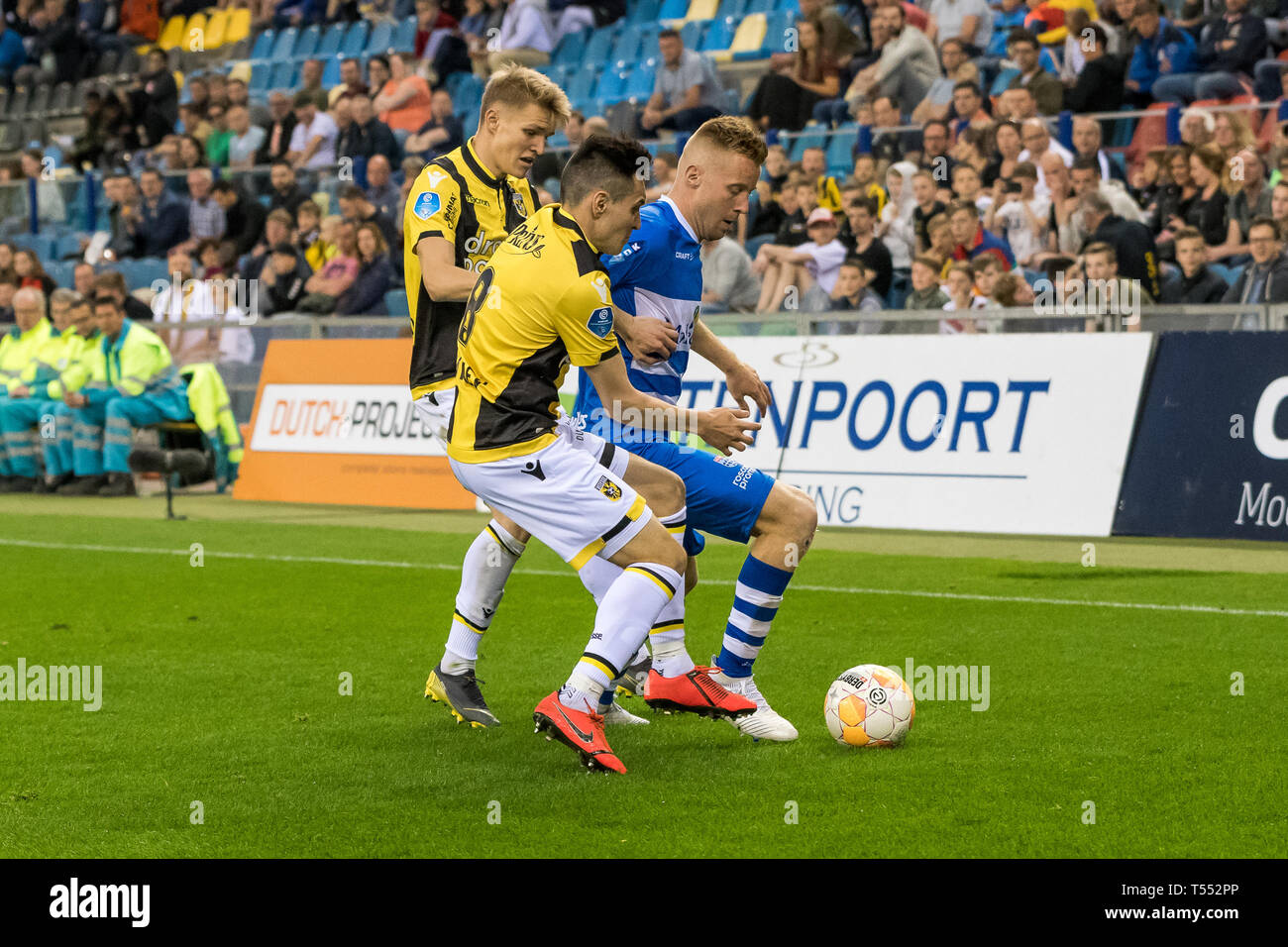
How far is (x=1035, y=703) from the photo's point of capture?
21.5ft

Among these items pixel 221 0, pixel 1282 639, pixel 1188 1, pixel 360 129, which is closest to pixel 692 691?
A: pixel 1282 639

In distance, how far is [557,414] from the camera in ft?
18.8

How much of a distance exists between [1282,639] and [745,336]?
6513 millimetres

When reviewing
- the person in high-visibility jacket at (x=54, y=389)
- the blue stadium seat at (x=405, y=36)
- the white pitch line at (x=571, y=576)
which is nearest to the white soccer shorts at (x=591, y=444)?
the white pitch line at (x=571, y=576)

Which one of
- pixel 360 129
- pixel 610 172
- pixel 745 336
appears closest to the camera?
pixel 610 172

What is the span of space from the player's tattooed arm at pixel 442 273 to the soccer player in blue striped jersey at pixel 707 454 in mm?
595

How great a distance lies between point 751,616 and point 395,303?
12769 mm

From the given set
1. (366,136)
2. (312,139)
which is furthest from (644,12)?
(312,139)

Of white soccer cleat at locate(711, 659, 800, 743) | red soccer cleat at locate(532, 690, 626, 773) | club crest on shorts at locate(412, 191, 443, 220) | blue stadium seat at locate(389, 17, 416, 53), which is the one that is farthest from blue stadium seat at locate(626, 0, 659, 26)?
red soccer cleat at locate(532, 690, 626, 773)

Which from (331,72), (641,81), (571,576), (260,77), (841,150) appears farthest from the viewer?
(260,77)

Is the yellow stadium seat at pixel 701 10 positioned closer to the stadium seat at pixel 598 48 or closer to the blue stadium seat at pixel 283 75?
the stadium seat at pixel 598 48

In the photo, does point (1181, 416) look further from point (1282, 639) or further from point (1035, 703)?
point (1035, 703)

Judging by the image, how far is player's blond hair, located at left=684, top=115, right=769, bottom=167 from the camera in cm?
611

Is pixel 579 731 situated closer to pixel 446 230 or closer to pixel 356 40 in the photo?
pixel 446 230
